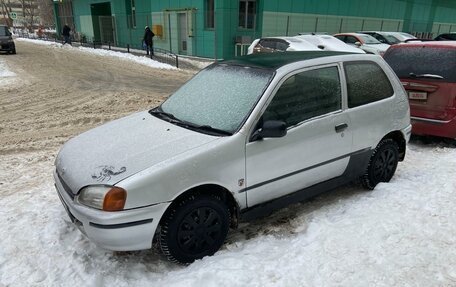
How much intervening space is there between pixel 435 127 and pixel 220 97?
4.29 m

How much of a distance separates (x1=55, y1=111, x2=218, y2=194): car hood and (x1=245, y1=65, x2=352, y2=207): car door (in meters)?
0.59

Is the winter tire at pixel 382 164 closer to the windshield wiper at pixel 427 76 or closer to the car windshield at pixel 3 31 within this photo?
the windshield wiper at pixel 427 76

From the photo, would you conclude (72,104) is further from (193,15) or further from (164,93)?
(193,15)


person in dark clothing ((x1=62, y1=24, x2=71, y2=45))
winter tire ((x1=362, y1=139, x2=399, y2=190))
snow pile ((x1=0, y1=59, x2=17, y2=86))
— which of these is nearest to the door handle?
winter tire ((x1=362, y1=139, x2=399, y2=190))

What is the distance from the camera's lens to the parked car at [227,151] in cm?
301

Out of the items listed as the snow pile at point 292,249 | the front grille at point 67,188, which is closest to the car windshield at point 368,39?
the snow pile at point 292,249

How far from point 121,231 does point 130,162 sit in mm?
563

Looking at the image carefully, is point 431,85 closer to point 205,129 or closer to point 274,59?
point 274,59

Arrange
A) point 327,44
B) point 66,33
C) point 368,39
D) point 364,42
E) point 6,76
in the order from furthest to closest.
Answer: point 66,33, point 368,39, point 364,42, point 327,44, point 6,76

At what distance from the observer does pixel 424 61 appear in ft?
20.9

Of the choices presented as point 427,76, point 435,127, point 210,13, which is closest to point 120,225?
point 435,127

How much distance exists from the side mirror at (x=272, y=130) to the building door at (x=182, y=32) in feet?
66.2

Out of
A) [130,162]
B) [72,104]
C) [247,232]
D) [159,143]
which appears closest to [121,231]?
[130,162]

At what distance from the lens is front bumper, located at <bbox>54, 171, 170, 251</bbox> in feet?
9.57
